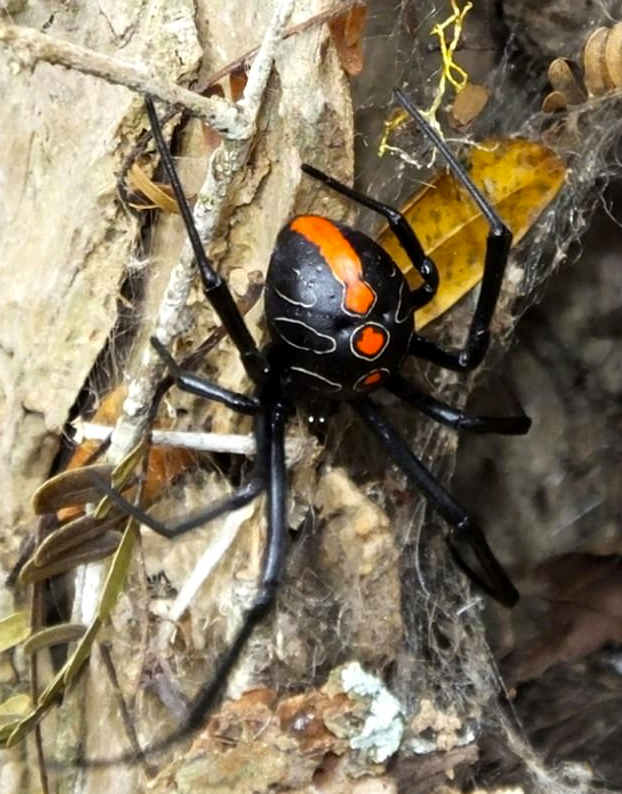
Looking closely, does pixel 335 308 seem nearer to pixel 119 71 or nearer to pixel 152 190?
pixel 152 190

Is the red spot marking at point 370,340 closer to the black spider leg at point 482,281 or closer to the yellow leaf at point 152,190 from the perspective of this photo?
the black spider leg at point 482,281

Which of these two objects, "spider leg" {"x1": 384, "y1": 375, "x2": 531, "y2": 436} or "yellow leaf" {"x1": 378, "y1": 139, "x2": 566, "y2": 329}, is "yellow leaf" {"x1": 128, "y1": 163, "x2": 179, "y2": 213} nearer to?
"yellow leaf" {"x1": 378, "y1": 139, "x2": 566, "y2": 329}

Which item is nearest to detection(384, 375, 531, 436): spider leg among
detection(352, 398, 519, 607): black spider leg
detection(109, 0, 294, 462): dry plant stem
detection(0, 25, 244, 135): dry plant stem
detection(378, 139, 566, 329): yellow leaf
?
detection(352, 398, 519, 607): black spider leg

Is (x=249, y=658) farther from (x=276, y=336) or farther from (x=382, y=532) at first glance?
(x=276, y=336)

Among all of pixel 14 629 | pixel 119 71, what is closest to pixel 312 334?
pixel 119 71

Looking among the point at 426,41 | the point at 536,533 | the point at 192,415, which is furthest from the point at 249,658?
the point at 426,41

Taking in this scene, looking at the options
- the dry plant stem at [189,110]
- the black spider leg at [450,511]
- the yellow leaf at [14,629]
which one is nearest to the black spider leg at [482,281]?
the black spider leg at [450,511]
